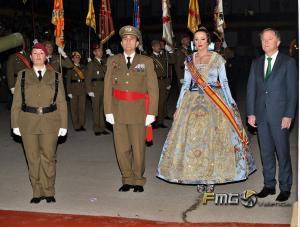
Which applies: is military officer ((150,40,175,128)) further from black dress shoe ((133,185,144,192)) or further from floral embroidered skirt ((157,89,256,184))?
floral embroidered skirt ((157,89,256,184))

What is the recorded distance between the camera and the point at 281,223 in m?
5.28

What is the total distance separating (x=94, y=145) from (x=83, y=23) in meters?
26.8

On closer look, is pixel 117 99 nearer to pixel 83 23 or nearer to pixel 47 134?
pixel 47 134

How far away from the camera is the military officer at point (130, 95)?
6.41 meters

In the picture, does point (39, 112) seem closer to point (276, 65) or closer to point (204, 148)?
point (204, 148)

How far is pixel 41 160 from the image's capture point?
240 inches

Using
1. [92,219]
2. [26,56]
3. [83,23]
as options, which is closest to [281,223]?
[92,219]

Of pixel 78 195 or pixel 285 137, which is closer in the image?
pixel 285 137

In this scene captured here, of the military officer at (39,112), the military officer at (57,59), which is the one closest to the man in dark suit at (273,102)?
the military officer at (39,112)

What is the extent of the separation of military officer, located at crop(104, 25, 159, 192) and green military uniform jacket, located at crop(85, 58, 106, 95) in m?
4.55

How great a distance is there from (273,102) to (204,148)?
900mm

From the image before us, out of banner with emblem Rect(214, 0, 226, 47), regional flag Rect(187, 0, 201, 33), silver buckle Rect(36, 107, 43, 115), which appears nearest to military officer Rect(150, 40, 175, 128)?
regional flag Rect(187, 0, 201, 33)

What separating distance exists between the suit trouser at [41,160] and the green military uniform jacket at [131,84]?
784 millimetres

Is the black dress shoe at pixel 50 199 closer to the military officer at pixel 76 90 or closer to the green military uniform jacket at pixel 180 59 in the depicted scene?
the military officer at pixel 76 90
